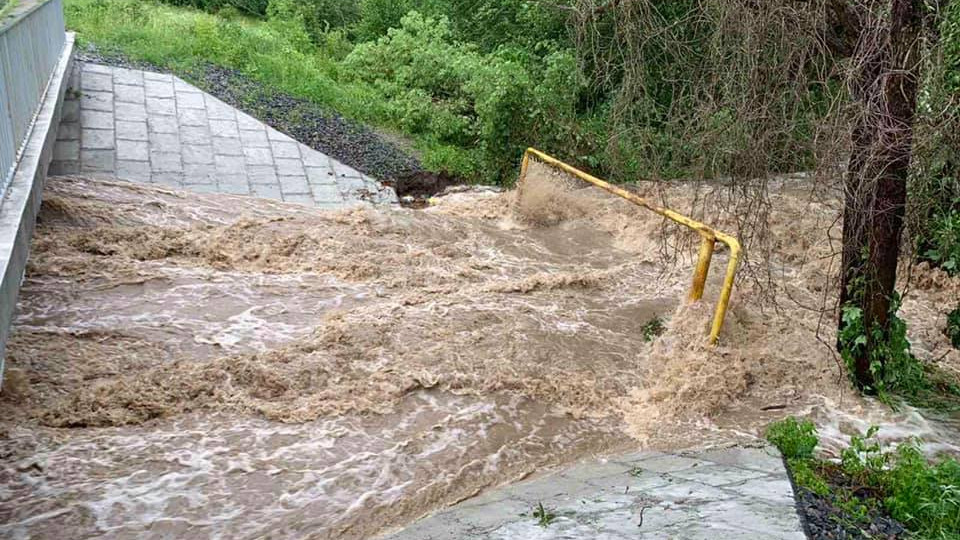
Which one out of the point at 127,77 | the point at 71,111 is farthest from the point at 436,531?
the point at 127,77

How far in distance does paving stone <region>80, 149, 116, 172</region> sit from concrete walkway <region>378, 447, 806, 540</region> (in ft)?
26.4

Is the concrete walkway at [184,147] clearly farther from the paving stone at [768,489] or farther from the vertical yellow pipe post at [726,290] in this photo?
the paving stone at [768,489]

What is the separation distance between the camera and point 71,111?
13078mm

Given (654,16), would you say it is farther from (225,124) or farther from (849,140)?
(225,124)

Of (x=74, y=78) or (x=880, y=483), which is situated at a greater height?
Result: (x=74, y=78)

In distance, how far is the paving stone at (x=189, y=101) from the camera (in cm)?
1405

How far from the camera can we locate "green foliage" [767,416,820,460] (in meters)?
6.21

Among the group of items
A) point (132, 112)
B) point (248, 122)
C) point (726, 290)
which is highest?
point (132, 112)

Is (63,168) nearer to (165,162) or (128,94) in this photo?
(165,162)

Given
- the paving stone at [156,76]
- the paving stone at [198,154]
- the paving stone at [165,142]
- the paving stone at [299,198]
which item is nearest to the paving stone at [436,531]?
the paving stone at [299,198]

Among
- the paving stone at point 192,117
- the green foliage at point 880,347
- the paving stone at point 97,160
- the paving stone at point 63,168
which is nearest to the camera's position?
the green foliage at point 880,347

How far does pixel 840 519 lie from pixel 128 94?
12.1 meters

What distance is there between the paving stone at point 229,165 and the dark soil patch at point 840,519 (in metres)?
9.04

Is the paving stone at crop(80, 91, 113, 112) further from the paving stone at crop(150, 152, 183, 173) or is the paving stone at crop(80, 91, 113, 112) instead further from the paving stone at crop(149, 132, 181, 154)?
the paving stone at crop(150, 152, 183, 173)
